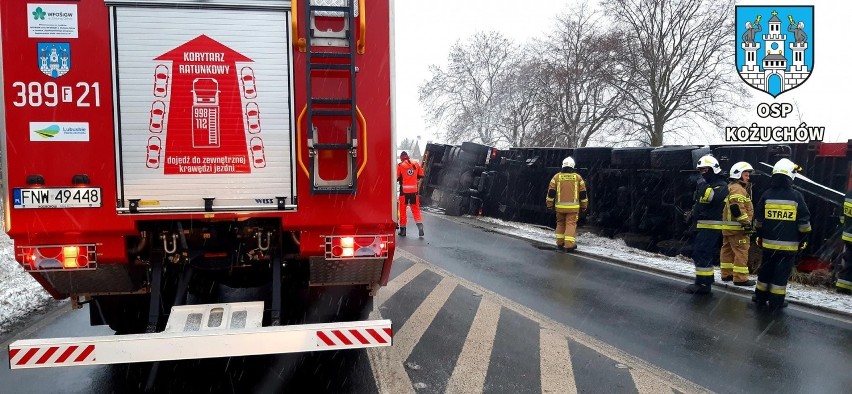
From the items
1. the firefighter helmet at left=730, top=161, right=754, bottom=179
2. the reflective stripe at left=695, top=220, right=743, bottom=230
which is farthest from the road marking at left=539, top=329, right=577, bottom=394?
the firefighter helmet at left=730, top=161, right=754, bottom=179

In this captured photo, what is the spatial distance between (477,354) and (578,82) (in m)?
33.7

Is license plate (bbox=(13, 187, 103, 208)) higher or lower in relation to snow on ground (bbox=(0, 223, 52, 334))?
higher

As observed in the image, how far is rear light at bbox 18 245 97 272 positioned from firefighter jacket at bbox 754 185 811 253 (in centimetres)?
703

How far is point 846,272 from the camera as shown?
25.4 feet

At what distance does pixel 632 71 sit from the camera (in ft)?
116

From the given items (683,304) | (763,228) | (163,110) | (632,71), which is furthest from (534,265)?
(632,71)

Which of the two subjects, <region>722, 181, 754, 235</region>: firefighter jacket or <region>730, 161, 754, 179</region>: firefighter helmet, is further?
<region>730, 161, 754, 179</region>: firefighter helmet

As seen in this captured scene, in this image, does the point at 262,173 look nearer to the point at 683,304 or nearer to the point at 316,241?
the point at 316,241

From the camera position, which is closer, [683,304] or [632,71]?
[683,304]

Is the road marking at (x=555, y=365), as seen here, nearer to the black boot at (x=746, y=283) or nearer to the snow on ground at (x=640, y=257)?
the snow on ground at (x=640, y=257)

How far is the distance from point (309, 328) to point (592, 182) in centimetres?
1079

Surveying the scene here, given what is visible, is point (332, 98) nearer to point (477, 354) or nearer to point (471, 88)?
point (477, 354)

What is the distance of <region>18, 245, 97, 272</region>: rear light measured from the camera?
13.1 ft

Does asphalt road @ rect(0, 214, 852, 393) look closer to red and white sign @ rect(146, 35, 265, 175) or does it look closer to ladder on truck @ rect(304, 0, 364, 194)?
ladder on truck @ rect(304, 0, 364, 194)
